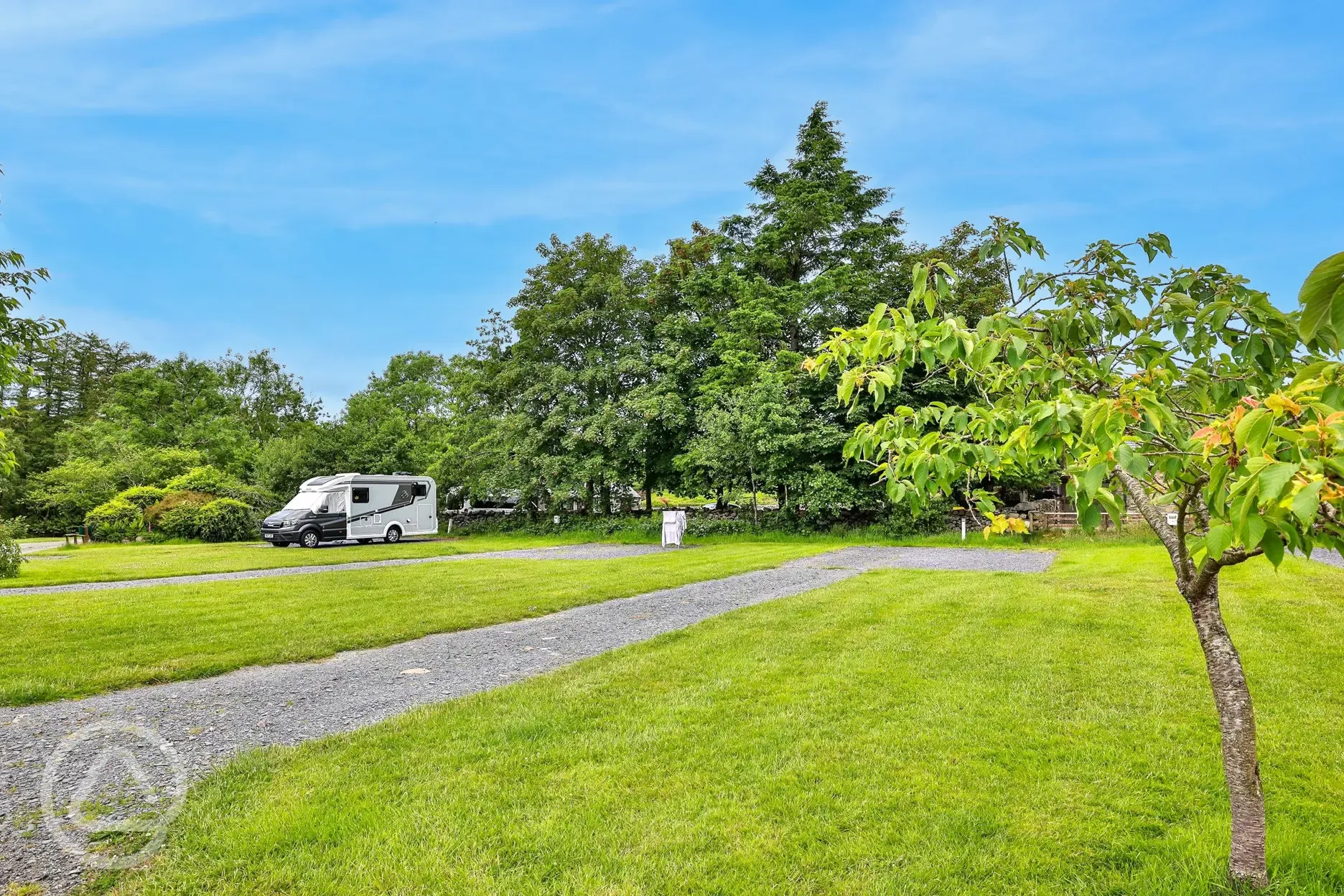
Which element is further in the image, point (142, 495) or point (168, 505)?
point (142, 495)

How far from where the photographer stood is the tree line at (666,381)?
18141 mm

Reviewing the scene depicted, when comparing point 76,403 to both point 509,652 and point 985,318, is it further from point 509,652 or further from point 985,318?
point 985,318

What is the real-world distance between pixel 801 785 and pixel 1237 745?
1.66m

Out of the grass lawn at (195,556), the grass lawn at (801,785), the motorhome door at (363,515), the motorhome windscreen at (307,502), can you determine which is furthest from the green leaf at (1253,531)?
the motorhome door at (363,515)

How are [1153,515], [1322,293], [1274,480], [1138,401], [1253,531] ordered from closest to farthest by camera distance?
[1322,293]
[1274,480]
[1253,531]
[1138,401]
[1153,515]

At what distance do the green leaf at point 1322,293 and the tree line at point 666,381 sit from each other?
1567cm

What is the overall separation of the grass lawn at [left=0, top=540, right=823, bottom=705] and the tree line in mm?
6898

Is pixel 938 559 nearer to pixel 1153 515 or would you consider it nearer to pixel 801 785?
pixel 801 785

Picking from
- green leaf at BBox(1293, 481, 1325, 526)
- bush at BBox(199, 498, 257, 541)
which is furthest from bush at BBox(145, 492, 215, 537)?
green leaf at BBox(1293, 481, 1325, 526)

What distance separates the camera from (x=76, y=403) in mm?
39156

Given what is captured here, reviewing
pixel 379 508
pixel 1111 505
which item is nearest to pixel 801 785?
pixel 1111 505

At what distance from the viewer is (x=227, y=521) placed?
22438mm

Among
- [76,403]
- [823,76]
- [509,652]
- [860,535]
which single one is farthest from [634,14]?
[76,403]

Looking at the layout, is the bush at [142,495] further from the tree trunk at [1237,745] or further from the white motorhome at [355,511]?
the tree trunk at [1237,745]
